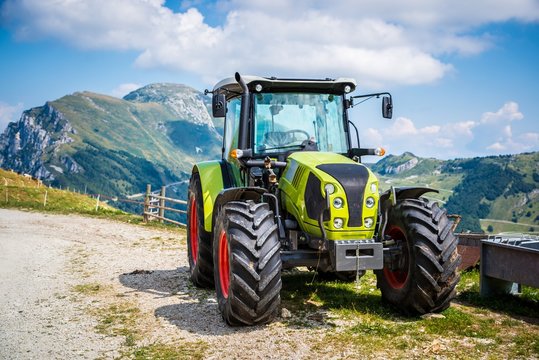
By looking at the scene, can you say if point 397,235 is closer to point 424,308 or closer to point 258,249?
point 424,308

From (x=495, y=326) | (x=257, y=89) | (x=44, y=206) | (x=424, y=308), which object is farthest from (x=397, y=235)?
(x=44, y=206)

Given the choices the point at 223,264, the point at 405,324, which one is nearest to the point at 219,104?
the point at 223,264

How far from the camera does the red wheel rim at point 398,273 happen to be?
22.0 ft

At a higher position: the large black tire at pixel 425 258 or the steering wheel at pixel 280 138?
the steering wheel at pixel 280 138

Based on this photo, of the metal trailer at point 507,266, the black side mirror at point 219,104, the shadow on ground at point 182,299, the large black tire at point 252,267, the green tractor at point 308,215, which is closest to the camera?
the large black tire at point 252,267

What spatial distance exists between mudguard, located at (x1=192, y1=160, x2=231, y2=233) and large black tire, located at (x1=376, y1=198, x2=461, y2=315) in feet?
9.31

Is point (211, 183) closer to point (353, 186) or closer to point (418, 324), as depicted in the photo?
point (353, 186)

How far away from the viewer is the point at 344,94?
820 centimetres

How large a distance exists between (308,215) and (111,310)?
308cm

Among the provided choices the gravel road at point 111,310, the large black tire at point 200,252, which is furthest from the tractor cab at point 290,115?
the gravel road at point 111,310

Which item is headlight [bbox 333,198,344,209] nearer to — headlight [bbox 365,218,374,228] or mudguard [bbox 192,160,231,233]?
headlight [bbox 365,218,374,228]

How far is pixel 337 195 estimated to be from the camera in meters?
6.31

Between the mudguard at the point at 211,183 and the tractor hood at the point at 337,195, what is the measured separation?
1981 mm

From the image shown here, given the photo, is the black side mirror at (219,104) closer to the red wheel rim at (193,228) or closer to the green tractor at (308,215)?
the green tractor at (308,215)
